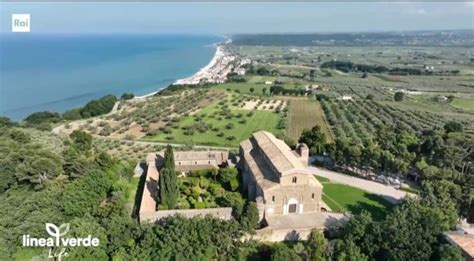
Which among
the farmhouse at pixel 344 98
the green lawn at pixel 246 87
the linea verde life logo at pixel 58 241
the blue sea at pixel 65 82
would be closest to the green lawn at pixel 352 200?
the linea verde life logo at pixel 58 241

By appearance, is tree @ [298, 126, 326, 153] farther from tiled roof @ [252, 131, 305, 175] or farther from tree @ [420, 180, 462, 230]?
tree @ [420, 180, 462, 230]

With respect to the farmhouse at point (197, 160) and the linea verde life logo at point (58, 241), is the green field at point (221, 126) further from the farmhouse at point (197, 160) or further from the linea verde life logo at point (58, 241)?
the linea verde life logo at point (58, 241)

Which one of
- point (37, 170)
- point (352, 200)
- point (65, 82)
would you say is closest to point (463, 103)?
point (352, 200)

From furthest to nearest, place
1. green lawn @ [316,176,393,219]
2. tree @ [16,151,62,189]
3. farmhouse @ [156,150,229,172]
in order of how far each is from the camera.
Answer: farmhouse @ [156,150,229,172], tree @ [16,151,62,189], green lawn @ [316,176,393,219]

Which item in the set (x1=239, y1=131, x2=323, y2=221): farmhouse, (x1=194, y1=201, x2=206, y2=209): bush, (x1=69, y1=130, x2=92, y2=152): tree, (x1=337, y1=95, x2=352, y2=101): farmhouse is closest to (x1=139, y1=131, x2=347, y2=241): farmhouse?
(x1=239, y1=131, x2=323, y2=221): farmhouse

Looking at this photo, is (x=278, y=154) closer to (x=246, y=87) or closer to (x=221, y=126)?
(x=221, y=126)

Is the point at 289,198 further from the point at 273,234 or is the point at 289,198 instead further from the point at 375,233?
the point at 375,233
